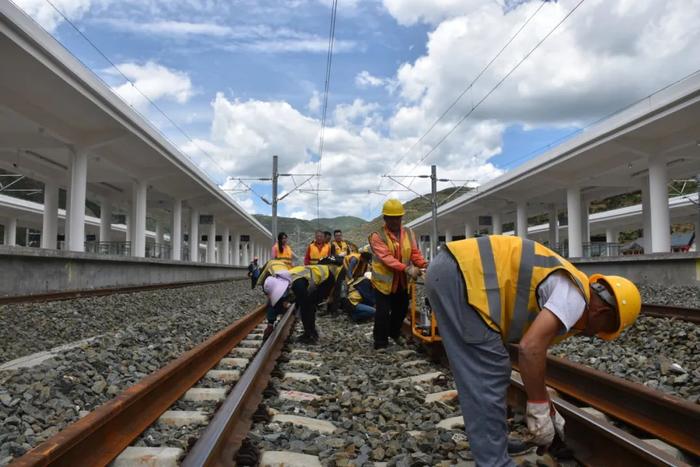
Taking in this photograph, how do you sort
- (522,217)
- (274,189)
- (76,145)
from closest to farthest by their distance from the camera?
1. (76,145)
2. (274,189)
3. (522,217)

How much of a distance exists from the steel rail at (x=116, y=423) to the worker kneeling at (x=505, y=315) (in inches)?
71.2

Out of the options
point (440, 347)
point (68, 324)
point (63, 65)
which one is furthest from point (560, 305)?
point (63, 65)

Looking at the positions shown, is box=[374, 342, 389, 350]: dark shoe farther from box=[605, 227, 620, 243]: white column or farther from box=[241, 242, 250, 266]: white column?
box=[241, 242, 250, 266]: white column

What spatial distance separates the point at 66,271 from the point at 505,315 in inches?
601

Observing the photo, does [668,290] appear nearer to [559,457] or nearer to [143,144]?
[559,457]

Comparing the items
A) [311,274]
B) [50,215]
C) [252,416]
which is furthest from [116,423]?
Answer: [50,215]

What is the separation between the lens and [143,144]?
21.2m

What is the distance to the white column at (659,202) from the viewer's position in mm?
21234

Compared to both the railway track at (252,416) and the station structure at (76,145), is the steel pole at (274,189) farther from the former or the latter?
the railway track at (252,416)

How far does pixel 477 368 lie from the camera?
236 cm

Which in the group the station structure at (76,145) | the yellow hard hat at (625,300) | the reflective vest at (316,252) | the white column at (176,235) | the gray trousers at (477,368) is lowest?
the gray trousers at (477,368)

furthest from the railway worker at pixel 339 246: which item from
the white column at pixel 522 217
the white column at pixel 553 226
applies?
the white column at pixel 553 226

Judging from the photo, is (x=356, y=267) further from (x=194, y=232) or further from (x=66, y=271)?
(x=194, y=232)

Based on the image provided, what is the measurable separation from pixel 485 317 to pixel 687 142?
21.1 metres
